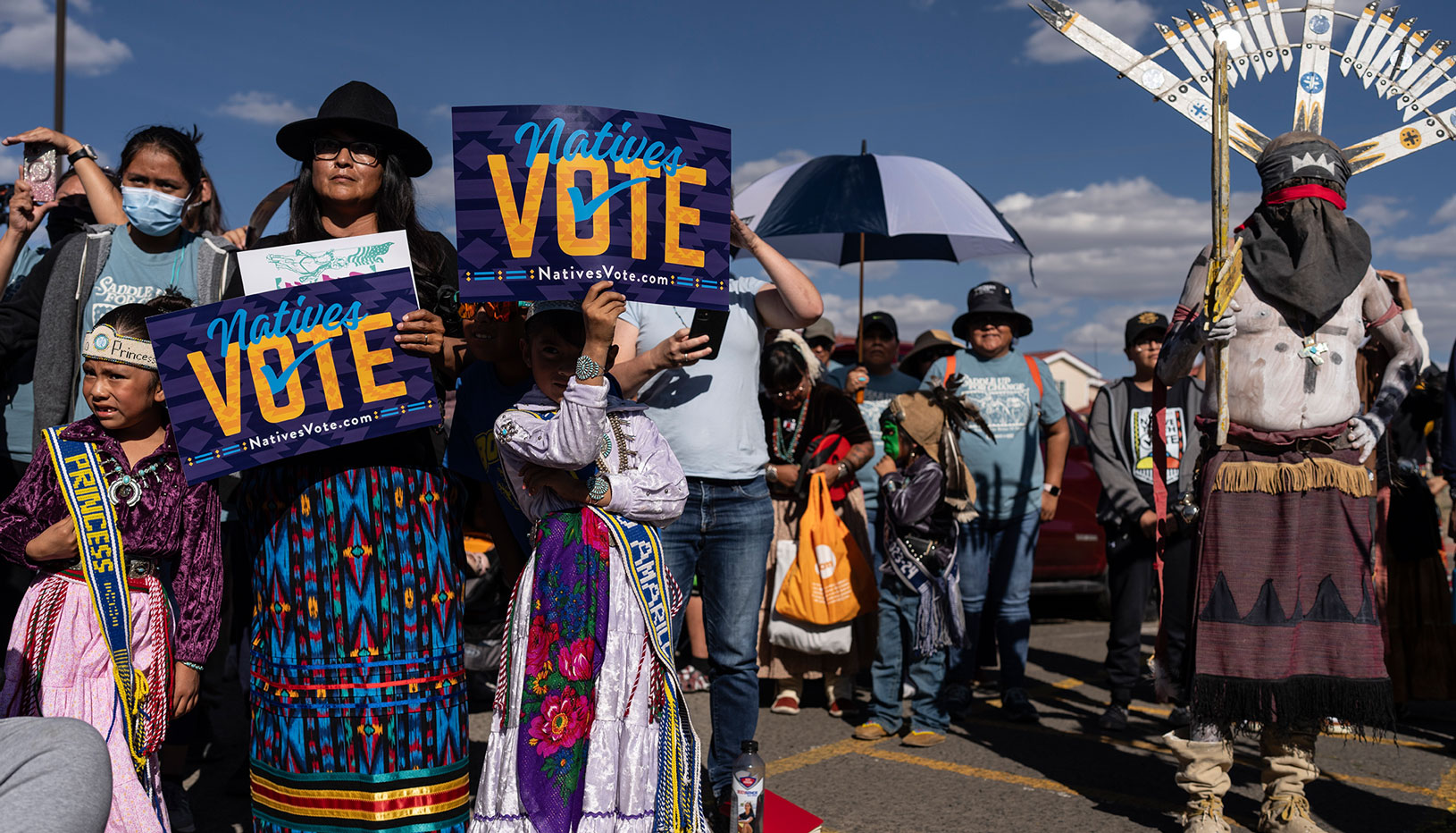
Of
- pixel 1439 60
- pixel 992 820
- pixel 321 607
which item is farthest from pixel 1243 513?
pixel 321 607

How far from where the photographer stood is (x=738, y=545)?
12.5 ft

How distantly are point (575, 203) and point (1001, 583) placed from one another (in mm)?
3860

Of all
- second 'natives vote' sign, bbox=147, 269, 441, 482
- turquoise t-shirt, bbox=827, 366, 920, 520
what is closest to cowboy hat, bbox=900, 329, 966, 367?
turquoise t-shirt, bbox=827, 366, 920, 520

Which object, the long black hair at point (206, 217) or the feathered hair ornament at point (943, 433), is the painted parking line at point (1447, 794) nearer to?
the feathered hair ornament at point (943, 433)

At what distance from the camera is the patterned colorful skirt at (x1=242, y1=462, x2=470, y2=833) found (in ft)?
9.16

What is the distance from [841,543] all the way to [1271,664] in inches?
97.6

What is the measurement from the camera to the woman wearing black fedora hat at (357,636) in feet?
9.16

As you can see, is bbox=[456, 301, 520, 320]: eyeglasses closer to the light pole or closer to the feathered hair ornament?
the feathered hair ornament

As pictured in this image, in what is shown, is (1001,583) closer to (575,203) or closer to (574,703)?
(574,703)

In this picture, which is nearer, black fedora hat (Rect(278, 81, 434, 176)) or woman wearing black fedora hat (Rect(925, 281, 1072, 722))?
black fedora hat (Rect(278, 81, 434, 176))

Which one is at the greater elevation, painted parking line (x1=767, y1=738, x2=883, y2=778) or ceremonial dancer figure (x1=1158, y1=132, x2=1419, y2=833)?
ceremonial dancer figure (x1=1158, y1=132, x2=1419, y2=833)

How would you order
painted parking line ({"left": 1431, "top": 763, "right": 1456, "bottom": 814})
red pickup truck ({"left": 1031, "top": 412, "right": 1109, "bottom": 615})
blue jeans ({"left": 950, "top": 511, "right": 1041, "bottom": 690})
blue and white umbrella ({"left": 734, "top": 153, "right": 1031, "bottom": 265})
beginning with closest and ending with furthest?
painted parking line ({"left": 1431, "top": 763, "right": 1456, "bottom": 814})
blue jeans ({"left": 950, "top": 511, "right": 1041, "bottom": 690})
blue and white umbrella ({"left": 734, "top": 153, "right": 1031, "bottom": 265})
red pickup truck ({"left": 1031, "top": 412, "right": 1109, "bottom": 615})

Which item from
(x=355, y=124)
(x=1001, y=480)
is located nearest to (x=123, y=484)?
(x=355, y=124)

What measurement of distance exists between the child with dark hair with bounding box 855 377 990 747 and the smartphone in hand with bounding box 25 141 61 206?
3.69m
